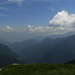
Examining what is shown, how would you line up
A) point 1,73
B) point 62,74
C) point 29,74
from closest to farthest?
point 62,74 < point 29,74 < point 1,73

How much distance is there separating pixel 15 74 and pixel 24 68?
3684 millimetres

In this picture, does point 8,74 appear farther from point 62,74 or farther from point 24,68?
point 62,74

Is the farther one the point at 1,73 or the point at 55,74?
the point at 1,73

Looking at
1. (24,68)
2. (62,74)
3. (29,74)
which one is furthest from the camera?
(24,68)

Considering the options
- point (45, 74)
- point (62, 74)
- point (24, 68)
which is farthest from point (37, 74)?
point (24, 68)

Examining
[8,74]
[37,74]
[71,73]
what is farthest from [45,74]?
[8,74]

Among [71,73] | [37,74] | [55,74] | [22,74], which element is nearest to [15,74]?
[22,74]

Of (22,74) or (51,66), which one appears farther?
(51,66)

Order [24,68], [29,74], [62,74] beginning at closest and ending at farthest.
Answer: [62,74] → [29,74] → [24,68]

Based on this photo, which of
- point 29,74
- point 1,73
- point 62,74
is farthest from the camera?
point 1,73

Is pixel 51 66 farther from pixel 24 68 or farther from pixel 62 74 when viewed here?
pixel 62 74

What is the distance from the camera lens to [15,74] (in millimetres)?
24266

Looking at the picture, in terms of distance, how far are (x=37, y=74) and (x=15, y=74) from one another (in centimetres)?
327

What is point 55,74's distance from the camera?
21.7 meters
